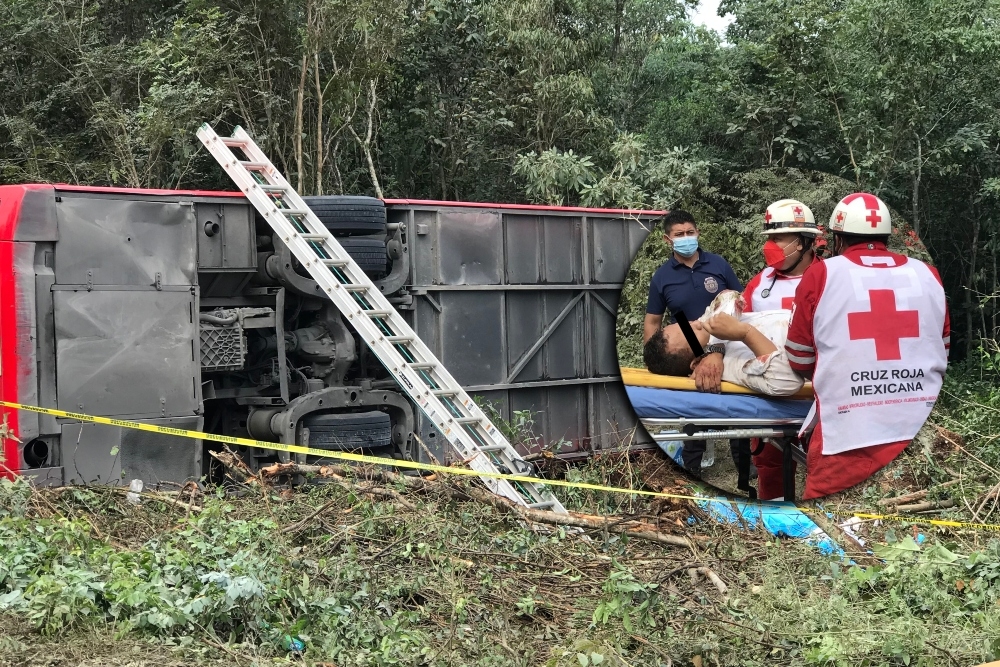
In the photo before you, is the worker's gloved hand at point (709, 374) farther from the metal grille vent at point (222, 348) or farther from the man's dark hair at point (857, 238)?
the metal grille vent at point (222, 348)

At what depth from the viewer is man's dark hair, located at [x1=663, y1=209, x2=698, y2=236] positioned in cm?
368

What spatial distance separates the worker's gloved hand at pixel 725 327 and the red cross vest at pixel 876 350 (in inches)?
9.4

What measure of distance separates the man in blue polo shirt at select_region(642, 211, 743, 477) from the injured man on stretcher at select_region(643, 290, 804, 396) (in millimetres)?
41

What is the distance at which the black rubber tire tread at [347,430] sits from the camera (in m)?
8.77

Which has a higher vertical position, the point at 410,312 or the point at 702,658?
→ the point at 410,312

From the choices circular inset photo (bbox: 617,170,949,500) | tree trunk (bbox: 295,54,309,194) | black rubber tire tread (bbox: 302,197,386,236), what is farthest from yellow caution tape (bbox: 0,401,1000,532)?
tree trunk (bbox: 295,54,309,194)

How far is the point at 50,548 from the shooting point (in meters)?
5.81

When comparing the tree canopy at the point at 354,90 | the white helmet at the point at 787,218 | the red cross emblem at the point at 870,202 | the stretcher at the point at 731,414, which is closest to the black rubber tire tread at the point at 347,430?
the tree canopy at the point at 354,90

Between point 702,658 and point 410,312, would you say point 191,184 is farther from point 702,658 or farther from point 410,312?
point 702,658

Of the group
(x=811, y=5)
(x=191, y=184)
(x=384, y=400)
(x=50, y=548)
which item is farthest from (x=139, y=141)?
(x=811, y=5)

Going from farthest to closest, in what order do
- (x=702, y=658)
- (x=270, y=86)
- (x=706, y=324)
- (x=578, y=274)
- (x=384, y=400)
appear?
(x=270, y=86), (x=578, y=274), (x=384, y=400), (x=702, y=658), (x=706, y=324)

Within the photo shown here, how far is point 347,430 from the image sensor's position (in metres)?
8.78

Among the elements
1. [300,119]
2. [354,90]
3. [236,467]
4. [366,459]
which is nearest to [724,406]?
[366,459]

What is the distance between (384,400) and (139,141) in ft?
35.2
